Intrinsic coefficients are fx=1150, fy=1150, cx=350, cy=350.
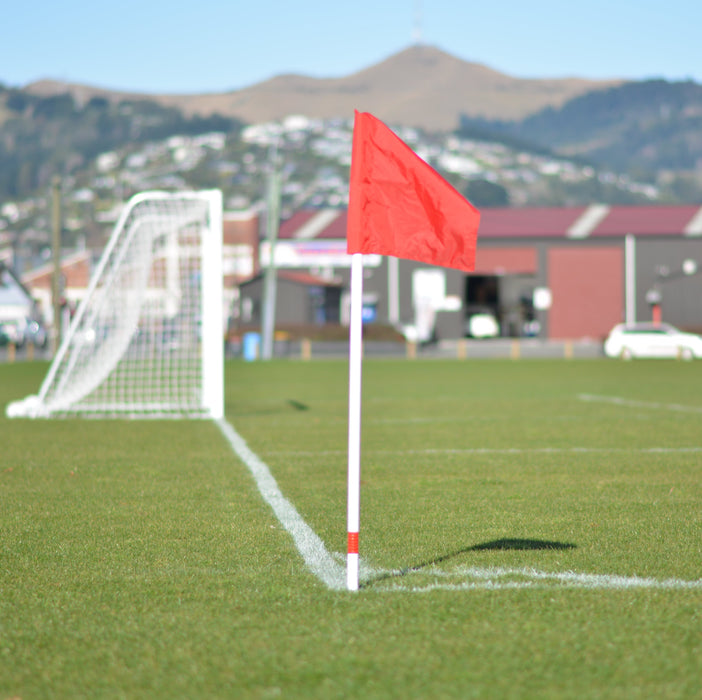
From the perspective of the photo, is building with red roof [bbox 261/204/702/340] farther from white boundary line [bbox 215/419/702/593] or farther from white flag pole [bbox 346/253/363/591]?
white flag pole [bbox 346/253/363/591]

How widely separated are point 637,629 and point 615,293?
61.1 m

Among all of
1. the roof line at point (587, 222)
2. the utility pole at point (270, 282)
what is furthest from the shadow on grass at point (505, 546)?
the roof line at point (587, 222)

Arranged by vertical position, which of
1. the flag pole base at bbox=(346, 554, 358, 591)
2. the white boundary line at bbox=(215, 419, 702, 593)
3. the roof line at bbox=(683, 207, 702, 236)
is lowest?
the white boundary line at bbox=(215, 419, 702, 593)

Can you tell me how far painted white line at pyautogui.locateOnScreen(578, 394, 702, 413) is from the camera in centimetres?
1644

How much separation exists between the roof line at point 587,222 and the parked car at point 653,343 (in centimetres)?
2426

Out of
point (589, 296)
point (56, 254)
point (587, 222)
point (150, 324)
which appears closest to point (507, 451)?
point (150, 324)

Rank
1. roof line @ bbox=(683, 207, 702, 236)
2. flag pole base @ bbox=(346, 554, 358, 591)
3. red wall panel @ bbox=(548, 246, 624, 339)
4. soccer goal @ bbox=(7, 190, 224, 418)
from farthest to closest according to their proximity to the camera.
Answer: roof line @ bbox=(683, 207, 702, 236)
red wall panel @ bbox=(548, 246, 624, 339)
soccer goal @ bbox=(7, 190, 224, 418)
flag pole base @ bbox=(346, 554, 358, 591)

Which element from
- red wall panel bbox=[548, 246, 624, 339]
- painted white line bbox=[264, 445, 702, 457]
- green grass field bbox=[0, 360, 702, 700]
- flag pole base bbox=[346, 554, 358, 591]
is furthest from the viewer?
red wall panel bbox=[548, 246, 624, 339]

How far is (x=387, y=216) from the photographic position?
5.19 metres

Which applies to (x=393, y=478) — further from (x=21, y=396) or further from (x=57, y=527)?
(x=21, y=396)

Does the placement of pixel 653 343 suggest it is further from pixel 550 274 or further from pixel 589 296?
pixel 550 274

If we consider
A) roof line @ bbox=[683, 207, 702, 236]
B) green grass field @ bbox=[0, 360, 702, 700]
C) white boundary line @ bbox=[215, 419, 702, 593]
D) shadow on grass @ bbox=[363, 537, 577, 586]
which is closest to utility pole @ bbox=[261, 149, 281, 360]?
green grass field @ bbox=[0, 360, 702, 700]

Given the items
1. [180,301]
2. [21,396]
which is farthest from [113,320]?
[21,396]

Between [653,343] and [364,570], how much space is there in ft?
123
